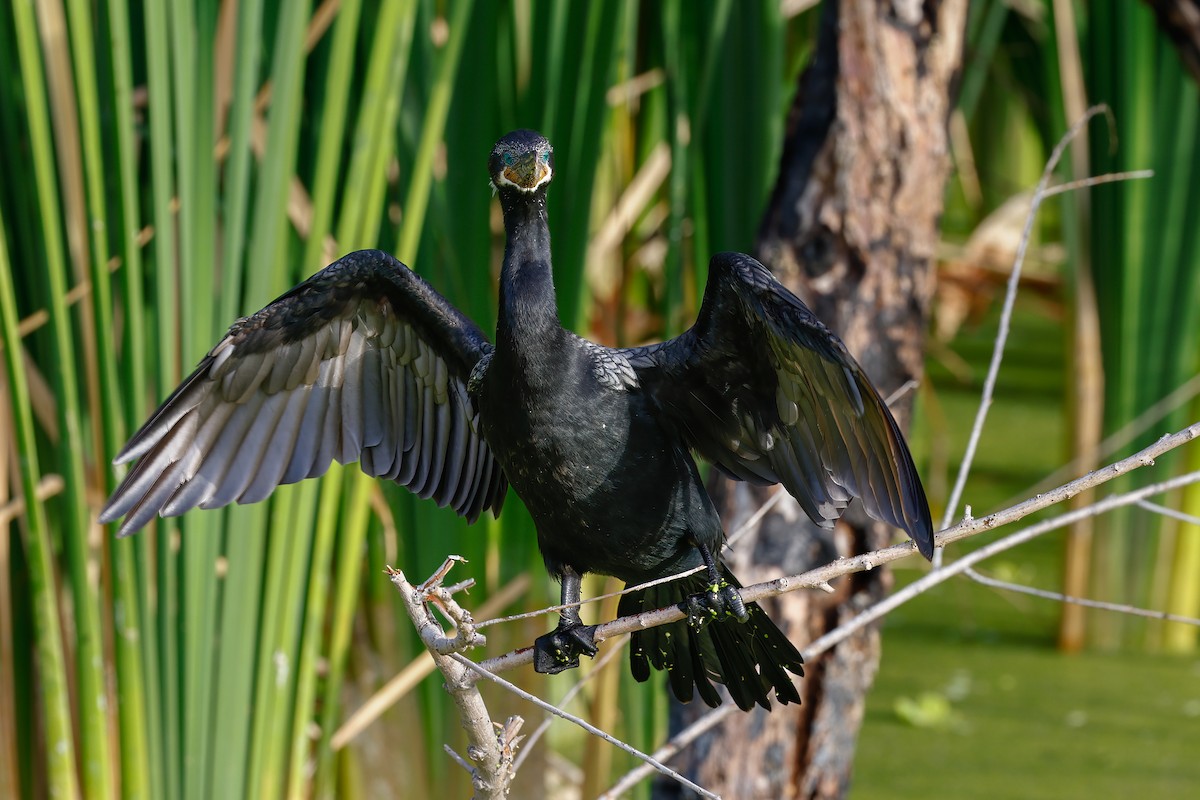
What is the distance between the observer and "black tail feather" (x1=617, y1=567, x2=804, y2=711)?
5.95 feet

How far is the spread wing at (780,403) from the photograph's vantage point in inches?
58.8

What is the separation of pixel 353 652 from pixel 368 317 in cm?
87

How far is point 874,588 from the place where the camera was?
2.23 meters

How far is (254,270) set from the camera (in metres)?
1.92

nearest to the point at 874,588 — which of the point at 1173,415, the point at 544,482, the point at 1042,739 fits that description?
the point at 544,482

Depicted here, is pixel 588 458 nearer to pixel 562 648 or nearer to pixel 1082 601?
pixel 562 648

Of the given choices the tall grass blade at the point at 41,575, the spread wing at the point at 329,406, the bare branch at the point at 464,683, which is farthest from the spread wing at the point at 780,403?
the tall grass blade at the point at 41,575

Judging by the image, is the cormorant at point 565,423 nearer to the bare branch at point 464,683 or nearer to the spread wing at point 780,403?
the spread wing at point 780,403

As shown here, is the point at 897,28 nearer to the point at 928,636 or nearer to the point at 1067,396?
the point at 1067,396

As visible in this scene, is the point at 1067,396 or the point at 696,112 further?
the point at 1067,396

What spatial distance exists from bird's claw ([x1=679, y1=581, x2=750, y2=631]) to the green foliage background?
578 mm

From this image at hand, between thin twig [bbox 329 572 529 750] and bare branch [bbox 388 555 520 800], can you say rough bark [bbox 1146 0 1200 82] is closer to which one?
thin twig [bbox 329 572 529 750]

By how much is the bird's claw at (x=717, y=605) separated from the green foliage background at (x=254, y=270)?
1.90 feet

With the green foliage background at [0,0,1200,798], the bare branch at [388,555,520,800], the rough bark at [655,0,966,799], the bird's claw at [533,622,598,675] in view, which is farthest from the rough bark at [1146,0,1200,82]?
the bare branch at [388,555,520,800]
